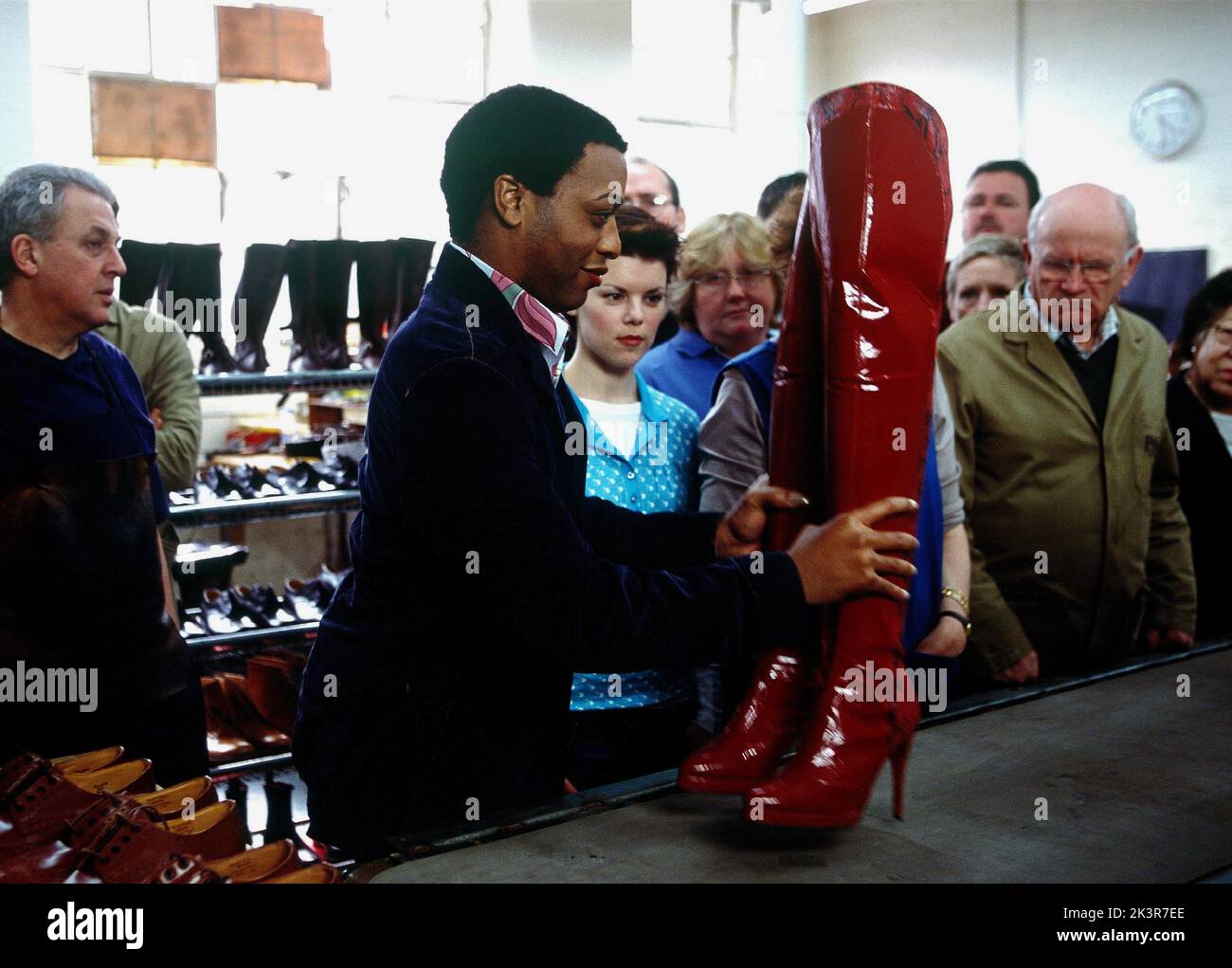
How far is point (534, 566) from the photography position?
1.41 metres

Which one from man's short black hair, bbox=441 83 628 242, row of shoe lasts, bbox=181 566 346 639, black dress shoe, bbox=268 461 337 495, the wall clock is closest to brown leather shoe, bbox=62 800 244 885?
man's short black hair, bbox=441 83 628 242

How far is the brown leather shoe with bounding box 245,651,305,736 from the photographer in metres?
3.92

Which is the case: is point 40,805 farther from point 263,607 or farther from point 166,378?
point 263,607

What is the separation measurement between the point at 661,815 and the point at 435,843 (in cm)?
32

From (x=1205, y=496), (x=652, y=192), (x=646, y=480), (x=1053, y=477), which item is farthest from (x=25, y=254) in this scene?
(x=1205, y=496)

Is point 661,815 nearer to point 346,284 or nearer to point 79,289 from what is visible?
point 79,289

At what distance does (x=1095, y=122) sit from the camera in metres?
9.09

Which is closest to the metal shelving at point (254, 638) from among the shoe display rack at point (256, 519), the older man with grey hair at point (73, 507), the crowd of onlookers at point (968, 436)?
the shoe display rack at point (256, 519)

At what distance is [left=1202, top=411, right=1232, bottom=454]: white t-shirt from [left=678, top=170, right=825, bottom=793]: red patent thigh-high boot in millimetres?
2184

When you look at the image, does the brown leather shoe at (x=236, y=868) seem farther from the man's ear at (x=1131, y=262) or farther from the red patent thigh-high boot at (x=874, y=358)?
the man's ear at (x=1131, y=262)

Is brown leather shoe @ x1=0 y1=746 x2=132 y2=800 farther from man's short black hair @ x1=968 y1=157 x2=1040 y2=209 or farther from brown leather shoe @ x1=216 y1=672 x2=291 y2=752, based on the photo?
man's short black hair @ x1=968 y1=157 x2=1040 y2=209

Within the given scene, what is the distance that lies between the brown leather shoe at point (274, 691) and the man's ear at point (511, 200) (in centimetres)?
269

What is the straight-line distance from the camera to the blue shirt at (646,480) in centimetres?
235
